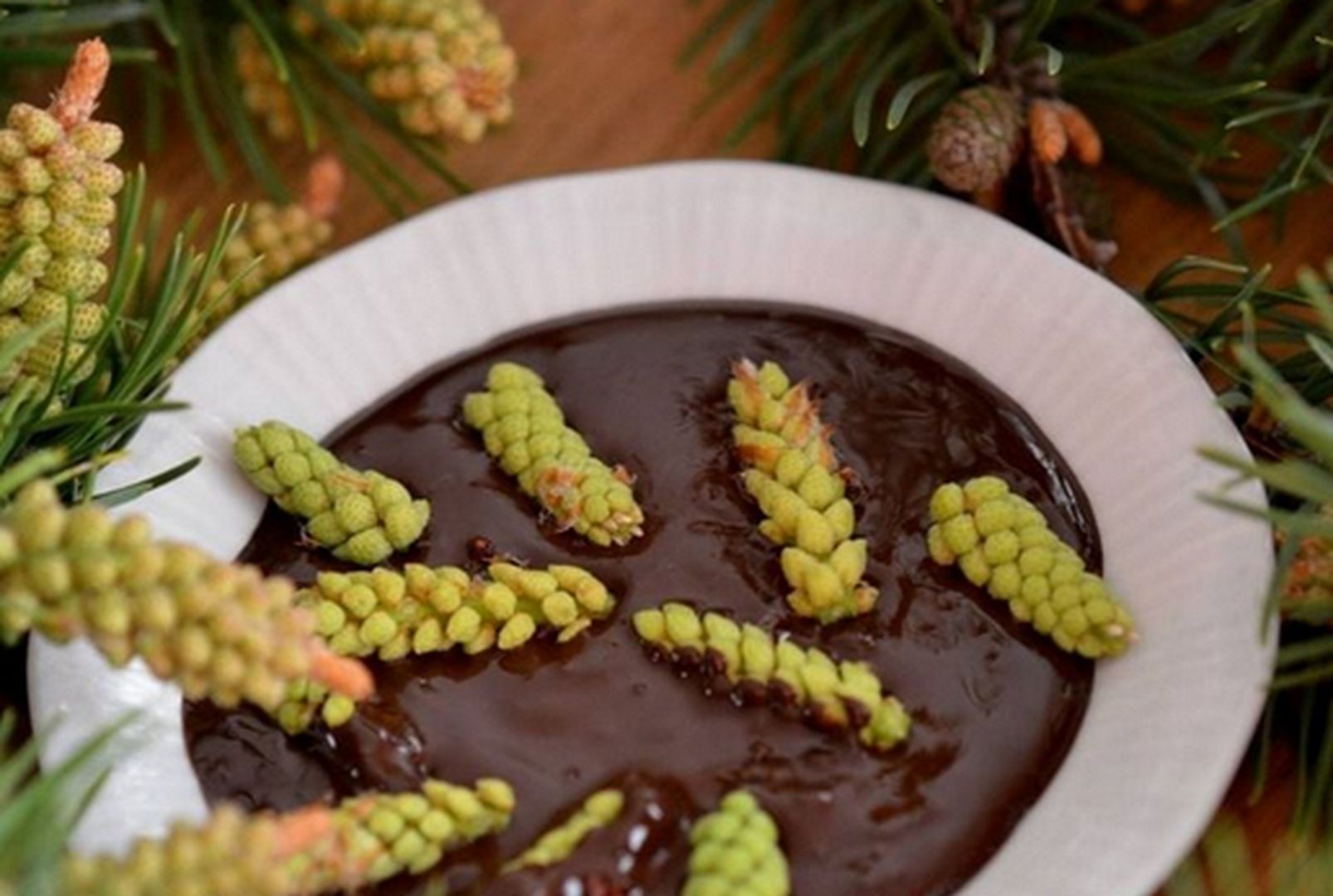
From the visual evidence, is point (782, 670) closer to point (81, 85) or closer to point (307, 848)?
point (307, 848)

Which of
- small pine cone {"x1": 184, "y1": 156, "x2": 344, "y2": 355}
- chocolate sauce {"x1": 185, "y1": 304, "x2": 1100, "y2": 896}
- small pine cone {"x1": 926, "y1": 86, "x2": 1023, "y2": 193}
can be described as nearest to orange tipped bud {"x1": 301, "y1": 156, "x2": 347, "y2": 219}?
small pine cone {"x1": 184, "y1": 156, "x2": 344, "y2": 355}

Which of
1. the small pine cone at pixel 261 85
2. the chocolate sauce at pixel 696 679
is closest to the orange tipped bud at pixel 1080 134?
the chocolate sauce at pixel 696 679

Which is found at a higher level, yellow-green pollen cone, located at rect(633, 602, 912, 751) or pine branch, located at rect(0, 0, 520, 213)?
pine branch, located at rect(0, 0, 520, 213)

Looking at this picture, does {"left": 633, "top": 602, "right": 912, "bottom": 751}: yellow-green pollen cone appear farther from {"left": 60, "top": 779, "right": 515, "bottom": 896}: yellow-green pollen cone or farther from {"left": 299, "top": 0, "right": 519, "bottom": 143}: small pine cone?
{"left": 299, "top": 0, "right": 519, "bottom": 143}: small pine cone

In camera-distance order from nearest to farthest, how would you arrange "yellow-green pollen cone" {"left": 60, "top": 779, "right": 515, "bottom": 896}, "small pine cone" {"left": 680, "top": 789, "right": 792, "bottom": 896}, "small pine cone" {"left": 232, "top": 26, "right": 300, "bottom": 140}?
"yellow-green pollen cone" {"left": 60, "top": 779, "right": 515, "bottom": 896}, "small pine cone" {"left": 680, "top": 789, "right": 792, "bottom": 896}, "small pine cone" {"left": 232, "top": 26, "right": 300, "bottom": 140}

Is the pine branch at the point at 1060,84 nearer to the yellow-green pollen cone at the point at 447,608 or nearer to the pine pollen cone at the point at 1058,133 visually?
the pine pollen cone at the point at 1058,133
